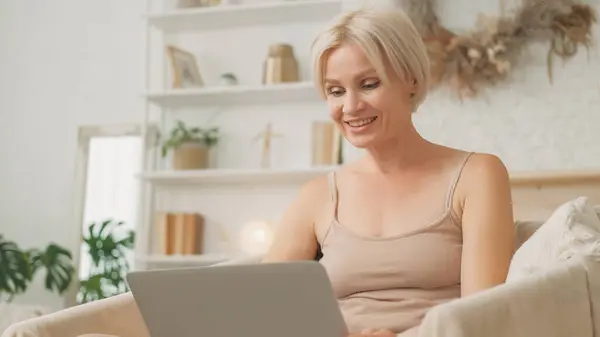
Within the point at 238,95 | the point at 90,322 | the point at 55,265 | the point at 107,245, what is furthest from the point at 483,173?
the point at 55,265

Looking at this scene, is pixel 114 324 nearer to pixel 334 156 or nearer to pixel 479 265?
pixel 479 265


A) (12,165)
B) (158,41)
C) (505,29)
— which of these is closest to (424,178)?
(505,29)

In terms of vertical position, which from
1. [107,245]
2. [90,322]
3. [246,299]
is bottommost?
[107,245]

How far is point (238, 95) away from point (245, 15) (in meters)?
0.39

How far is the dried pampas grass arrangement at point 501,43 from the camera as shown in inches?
135

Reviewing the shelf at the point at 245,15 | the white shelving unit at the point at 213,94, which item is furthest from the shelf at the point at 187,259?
the shelf at the point at 245,15

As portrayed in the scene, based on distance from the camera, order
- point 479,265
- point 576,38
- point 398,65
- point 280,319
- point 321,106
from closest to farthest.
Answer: point 280,319 → point 479,265 → point 398,65 → point 576,38 → point 321,106

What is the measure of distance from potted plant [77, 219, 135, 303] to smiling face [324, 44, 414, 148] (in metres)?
2.86

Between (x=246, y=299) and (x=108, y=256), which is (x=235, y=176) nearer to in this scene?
(x=108, y=256)

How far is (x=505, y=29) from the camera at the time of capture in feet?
11.3

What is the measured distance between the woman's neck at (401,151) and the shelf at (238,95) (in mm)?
2151

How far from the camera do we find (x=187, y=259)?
3807 millimetres

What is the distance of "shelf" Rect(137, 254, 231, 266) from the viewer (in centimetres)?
375

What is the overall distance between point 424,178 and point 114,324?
1.97ft
